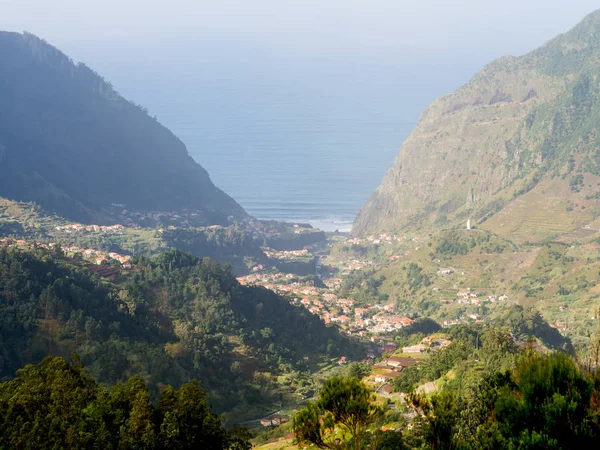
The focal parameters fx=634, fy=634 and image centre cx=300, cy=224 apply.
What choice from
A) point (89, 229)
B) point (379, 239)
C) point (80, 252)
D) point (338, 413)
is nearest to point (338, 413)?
point (338, 413)

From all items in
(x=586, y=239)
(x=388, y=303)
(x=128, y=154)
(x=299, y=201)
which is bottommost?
(x=388, y=303)

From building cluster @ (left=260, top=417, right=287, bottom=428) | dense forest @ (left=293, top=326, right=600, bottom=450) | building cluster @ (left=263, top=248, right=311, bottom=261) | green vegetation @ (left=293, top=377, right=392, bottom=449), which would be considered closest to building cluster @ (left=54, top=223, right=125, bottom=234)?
building cluster @ (left=263, top=248, right=311, bottom=261)

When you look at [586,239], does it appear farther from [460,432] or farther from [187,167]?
[187,167]

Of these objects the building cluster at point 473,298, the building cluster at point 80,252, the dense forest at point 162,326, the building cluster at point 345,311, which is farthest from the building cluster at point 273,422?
the building cluster at point 473,298

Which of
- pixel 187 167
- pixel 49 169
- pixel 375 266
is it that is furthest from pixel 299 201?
pixel 49 169

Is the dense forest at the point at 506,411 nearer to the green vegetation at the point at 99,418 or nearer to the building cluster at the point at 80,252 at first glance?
the green vegetation at the point at 99,418

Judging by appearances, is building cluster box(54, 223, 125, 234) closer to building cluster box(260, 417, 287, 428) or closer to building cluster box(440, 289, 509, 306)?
building cluster box(440, 289, 509, 306)

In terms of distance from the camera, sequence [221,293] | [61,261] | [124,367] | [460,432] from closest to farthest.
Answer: [460,432], [124,367], [61,261], [221,293]
